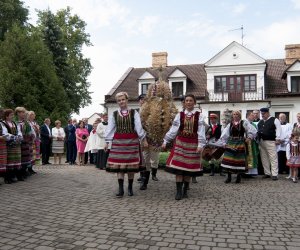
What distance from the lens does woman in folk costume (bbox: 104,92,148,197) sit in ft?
23.8

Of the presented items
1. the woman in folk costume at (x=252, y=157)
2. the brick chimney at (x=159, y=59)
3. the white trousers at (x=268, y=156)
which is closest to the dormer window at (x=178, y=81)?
the brick chimney at (x=159, y=59)

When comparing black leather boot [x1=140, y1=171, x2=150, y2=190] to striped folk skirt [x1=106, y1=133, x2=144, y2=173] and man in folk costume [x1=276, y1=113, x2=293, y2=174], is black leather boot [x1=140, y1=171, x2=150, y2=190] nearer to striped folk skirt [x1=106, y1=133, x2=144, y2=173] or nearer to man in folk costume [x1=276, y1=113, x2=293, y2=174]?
striped folk skirt [x1=106, y1=133, x2=144, y2=173]

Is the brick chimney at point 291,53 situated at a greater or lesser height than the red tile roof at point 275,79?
greater

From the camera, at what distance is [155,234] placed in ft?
15.3

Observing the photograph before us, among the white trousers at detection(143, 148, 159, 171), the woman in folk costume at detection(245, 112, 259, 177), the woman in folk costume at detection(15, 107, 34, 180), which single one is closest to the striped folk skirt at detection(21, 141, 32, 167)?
the woman in folk costume at detection(15, 107, 34, 180)

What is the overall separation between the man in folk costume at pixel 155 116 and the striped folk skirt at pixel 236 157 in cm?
207

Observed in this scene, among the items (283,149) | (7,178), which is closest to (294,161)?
(283,149)

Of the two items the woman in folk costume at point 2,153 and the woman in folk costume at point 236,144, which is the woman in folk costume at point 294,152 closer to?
the woman in folk costume at point 236,144

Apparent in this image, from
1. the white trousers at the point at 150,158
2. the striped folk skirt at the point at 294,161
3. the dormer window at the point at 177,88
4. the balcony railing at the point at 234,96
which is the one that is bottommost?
the striped folk skirt at the point at 294,161

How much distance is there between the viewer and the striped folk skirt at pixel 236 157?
9.48 m

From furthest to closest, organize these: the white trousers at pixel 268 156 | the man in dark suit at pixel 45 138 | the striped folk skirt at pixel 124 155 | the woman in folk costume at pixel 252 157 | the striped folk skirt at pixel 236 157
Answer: the man in dark suit at pixel 45 138 < the white trousers at pixel 268 156 < the woman in folk costume at pixel 252 157 < the striped folk skirt at pixel 236 157 < the striped folk skirt at pixel 124 155

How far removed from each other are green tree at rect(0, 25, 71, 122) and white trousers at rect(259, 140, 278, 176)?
16.3 m

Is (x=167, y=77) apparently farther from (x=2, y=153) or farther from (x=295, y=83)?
(x=2, y=153)

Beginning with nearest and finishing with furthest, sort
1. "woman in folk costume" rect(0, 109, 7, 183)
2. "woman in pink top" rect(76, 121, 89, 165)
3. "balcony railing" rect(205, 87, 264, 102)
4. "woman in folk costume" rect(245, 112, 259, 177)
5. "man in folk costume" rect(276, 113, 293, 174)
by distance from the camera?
"woman in folk costume" rect(0, 109, 7, 183), "woman in folk costume" rect(245, 112, 259, 177), "man in folk costume" rect(276, 113, 293, 174), "woman in pink top" rect(76, 121, 89, 165), "balcony railing" rect(205, 87, 264, 102)
